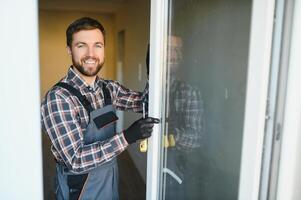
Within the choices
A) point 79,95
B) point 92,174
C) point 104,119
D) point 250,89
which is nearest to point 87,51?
point 79,95

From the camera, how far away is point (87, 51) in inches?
52.6

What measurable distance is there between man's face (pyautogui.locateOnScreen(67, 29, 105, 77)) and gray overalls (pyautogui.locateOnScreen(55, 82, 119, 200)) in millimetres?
124

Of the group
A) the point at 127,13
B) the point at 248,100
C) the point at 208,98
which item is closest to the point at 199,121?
the point at 208,98

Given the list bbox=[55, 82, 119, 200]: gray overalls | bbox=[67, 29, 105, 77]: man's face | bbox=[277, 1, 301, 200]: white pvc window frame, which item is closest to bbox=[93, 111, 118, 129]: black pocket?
bbox=[55, 82, 119, 200]: gray overalls

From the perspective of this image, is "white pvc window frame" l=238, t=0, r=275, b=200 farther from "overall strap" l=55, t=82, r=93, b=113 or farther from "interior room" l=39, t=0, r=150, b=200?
"interior room" l=39, t=0, r=150, b=200

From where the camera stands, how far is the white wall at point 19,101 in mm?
744

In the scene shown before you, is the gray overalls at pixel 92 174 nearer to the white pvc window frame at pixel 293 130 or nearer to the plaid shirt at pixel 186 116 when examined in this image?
the plaid shirt at pixel 186 116

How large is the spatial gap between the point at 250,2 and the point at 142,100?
756 millimetres

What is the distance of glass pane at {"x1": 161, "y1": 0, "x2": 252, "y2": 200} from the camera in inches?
47.1

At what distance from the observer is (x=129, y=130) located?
1.18 meters

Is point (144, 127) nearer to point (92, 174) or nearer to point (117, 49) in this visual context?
point (92, 174)

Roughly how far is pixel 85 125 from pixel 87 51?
1.13ft

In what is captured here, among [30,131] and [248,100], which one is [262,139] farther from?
[30,131]

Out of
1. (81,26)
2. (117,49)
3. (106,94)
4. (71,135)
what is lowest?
(71,135)
